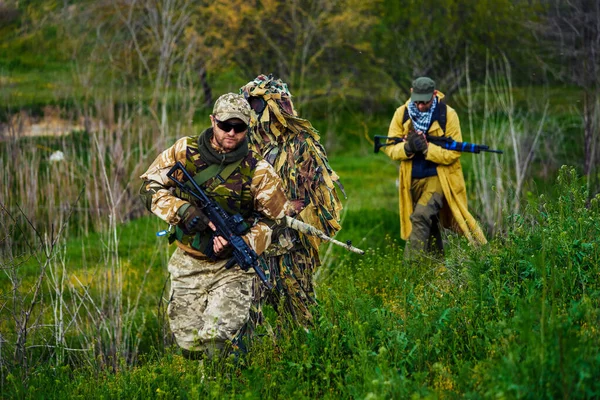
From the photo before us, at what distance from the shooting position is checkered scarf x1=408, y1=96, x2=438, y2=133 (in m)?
8.64

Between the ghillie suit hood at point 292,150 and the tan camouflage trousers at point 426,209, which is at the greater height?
the ghillie suit hood at point 292,150

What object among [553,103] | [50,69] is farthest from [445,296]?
[50,69]

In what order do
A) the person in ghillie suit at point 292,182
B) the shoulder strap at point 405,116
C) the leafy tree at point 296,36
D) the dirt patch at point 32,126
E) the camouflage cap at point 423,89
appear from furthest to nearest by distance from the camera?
1. the leafy tree at point 296,36
2. the dirt patch at point 32,126
3. the shoulder strap at point 405,116
4. the camouflage cap at point 423,89
5. the person in ghillie suit at point 292,182

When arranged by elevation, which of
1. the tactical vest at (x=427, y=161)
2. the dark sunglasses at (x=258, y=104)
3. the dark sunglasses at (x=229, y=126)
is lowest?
the tactical vest at (x=427, y=161)

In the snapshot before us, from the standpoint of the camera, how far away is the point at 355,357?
4617mm

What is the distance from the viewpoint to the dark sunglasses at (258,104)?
245 inches

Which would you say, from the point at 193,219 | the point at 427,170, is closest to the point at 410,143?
the point at 427,170

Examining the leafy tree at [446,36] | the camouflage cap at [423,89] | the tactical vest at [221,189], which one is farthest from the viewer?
the leafy tree at [446,36]

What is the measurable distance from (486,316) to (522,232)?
3.26ft

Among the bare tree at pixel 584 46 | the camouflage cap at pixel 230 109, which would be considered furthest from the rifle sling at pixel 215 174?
the bare tree at pixel 584 46

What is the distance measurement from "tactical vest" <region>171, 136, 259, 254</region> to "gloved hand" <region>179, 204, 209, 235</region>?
4.7 inches

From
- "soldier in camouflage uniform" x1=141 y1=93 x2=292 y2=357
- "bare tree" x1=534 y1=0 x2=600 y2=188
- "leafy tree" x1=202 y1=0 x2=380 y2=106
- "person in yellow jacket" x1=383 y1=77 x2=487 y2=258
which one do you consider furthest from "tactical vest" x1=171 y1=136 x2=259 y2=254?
"leafy tree" x1=202 y1=0 x2=380 y2=106

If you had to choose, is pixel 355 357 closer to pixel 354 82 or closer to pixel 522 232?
pixel 522 232

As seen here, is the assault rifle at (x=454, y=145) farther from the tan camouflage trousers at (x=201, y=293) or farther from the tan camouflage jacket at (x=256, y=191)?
the tan camouflage trousers at (x=201, y=293)
